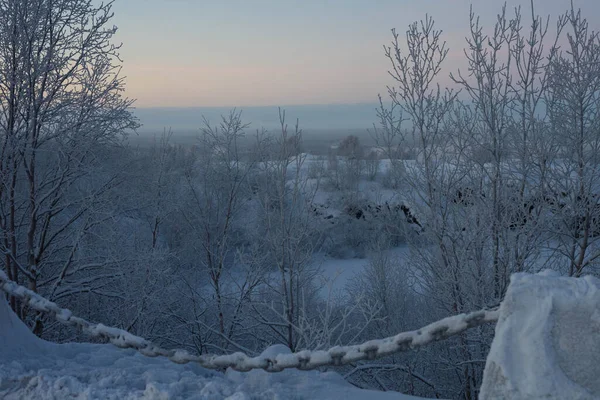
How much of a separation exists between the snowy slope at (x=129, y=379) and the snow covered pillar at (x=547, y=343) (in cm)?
74

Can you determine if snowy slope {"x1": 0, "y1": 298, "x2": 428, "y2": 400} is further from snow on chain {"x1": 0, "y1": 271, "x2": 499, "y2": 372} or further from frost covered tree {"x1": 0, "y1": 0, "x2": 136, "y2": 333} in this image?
frost covered tree {"x1": 0, "y1": 0, "x2": 136, "y2": 333}

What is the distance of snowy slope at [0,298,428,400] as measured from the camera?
2.47 meters

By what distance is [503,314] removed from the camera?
71.0 inches

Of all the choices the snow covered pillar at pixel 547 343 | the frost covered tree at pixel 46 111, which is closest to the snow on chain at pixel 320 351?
the snow covered pillar at pixel 547 343

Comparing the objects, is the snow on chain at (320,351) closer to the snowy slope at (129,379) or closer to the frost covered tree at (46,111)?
the snowy slope at (129,379)

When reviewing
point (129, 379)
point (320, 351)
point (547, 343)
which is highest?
point (547, 343)

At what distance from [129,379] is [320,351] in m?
1.14

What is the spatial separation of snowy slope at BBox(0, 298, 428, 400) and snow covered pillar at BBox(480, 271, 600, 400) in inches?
29.3

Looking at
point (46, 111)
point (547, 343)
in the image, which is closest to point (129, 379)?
point (547, 343)

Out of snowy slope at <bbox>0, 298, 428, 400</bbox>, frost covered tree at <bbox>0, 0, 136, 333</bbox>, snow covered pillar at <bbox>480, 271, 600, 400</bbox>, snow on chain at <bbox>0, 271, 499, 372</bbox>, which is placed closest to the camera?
snow covered pillar at <bbox>480, 271, 600, 400</bbox>

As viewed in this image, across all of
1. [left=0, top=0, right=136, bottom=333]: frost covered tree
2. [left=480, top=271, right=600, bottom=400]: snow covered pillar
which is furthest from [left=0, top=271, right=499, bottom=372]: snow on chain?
[left=0, top=0, right=136, bottom=333]: frost covered tree

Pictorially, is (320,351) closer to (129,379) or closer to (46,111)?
(129,379)

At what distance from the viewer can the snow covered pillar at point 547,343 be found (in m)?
1.64

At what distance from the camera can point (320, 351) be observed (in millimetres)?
2268
